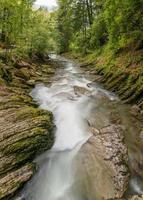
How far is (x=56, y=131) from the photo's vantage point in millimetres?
11875

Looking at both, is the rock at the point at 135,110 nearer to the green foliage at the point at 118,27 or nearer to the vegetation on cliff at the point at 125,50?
the vegetation on cliff at the point at 125,50

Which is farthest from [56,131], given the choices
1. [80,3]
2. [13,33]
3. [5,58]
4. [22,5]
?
[80,3]

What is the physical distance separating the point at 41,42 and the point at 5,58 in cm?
1155

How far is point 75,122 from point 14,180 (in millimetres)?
5180

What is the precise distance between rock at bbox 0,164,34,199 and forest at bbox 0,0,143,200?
28 millimetres

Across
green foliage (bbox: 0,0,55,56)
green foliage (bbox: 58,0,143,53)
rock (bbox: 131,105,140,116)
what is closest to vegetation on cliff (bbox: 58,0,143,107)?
green foliage (bbox: 58,0,143,53)

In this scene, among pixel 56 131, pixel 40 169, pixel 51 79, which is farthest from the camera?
Answer: pixel 51 79

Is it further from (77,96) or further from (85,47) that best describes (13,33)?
(85,47)

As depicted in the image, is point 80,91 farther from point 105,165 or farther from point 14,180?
point 14,180

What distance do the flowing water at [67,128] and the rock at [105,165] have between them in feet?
1.04

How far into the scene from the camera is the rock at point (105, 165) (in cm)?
819

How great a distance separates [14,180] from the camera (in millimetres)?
8312

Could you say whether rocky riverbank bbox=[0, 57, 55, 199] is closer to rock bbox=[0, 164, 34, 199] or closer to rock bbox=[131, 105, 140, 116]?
rock bbox=[0, 164, 34, 199]

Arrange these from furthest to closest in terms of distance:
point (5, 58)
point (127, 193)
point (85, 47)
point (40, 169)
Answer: point (85, 47) → point (5, 58) → point (40, 169) → point (127, 193)
